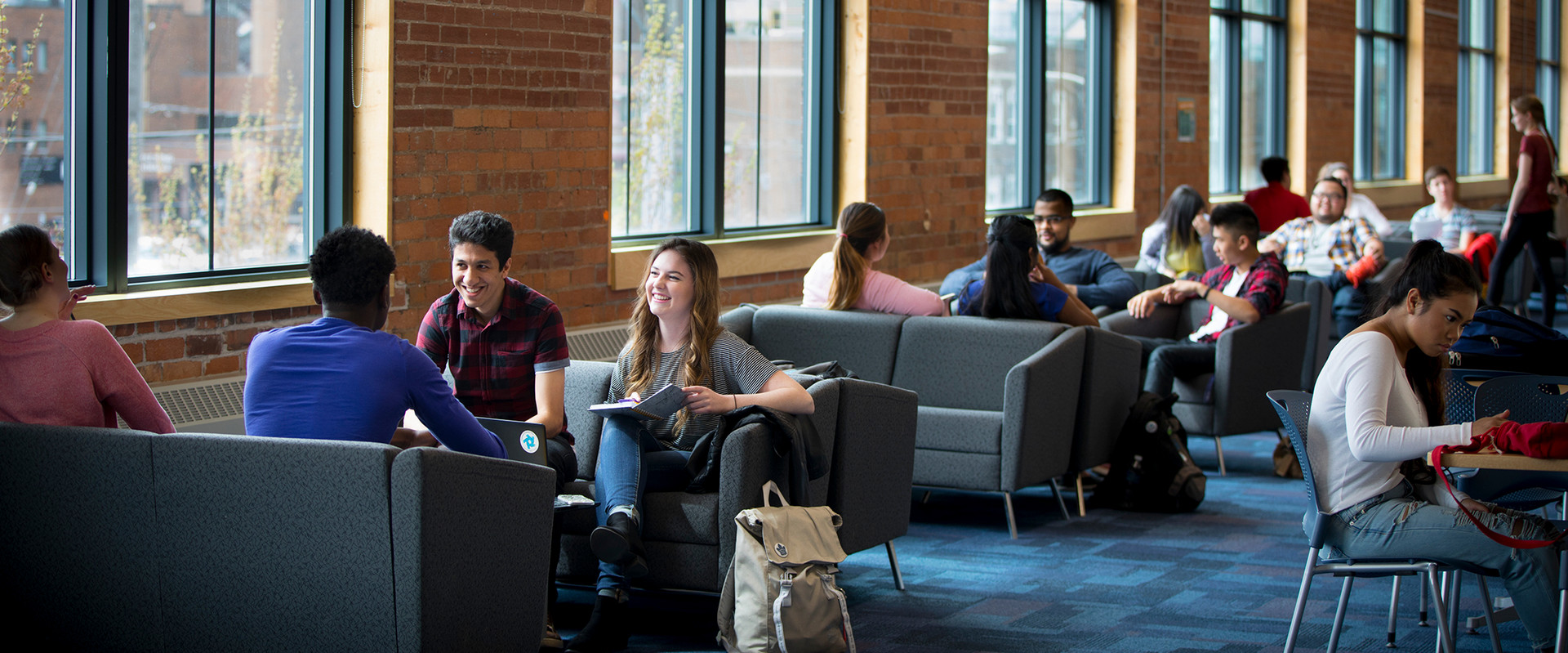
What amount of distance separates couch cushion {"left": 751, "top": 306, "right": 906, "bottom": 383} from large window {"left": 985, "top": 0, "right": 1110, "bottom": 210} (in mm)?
3933

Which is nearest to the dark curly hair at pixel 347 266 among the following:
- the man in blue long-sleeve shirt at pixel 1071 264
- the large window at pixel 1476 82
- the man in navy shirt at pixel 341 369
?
the man in navy shirt at pixel 341 369

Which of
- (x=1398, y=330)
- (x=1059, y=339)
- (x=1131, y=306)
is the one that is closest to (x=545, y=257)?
(x=1059, y=339)

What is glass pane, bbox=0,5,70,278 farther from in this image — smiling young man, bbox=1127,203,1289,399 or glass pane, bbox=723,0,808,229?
smiling young man, bbox=1127,203,1289,399

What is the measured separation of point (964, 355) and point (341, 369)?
9.94 feet

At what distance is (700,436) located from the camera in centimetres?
432

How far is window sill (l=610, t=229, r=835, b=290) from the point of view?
22.7 ft

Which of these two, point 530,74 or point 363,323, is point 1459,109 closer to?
point 530,74

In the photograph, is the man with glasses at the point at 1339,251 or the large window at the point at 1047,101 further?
the large window at the point at 1047,101

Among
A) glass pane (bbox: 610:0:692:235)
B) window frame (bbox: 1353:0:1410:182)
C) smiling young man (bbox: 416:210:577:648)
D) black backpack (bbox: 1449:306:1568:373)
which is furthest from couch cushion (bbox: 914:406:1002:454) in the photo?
window frame (bbox: 1353:0:1410:182)

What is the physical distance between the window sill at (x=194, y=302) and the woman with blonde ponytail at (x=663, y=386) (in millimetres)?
1700

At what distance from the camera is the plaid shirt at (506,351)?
4.21 m

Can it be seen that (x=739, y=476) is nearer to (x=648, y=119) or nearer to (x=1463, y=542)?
(x=1463, y=542)

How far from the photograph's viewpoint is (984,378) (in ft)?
18.9

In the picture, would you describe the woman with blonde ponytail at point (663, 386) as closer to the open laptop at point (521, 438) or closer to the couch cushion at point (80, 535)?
the open laptop at point (521, 438)
